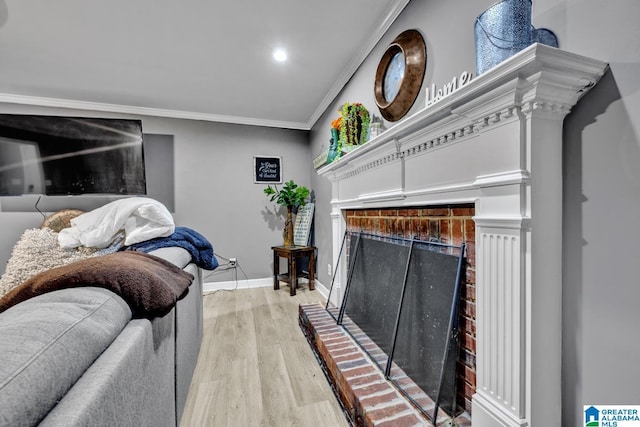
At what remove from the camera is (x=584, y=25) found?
0.80 meters

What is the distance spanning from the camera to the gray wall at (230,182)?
325cm

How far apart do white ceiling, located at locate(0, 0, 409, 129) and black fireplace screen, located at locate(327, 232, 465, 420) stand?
1472 mm

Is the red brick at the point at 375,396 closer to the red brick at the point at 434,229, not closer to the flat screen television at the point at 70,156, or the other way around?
the red brick at the point at 434,229

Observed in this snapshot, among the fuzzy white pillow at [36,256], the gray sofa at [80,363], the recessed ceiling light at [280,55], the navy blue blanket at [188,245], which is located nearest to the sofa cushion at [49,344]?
the gray sofa at [80,363]

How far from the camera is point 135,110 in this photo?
304 centimetres

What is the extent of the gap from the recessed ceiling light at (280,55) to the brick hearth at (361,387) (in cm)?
206

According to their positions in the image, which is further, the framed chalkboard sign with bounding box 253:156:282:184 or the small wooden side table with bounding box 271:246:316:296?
the framed chalkboard sign with bounding box 253:156:282:184

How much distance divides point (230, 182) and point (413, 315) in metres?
2.82

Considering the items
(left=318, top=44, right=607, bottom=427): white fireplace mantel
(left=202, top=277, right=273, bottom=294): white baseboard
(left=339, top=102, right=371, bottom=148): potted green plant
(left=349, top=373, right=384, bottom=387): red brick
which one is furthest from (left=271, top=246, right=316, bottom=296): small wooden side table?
(left=318, top=44, right=607, bottom=427): white fireplace mantel

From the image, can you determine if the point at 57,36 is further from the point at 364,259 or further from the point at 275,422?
the point at 275,422

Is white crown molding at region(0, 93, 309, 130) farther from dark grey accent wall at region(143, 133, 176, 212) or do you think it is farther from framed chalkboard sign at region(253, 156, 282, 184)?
framed chalkboard sign at region(253, 156, 282, 184)

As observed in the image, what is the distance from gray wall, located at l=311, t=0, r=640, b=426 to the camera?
2.30 ft

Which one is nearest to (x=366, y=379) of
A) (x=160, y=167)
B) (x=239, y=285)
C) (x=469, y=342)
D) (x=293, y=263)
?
(x=469, y=342)

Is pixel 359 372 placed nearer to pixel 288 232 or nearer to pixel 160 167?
pixel 288 232
